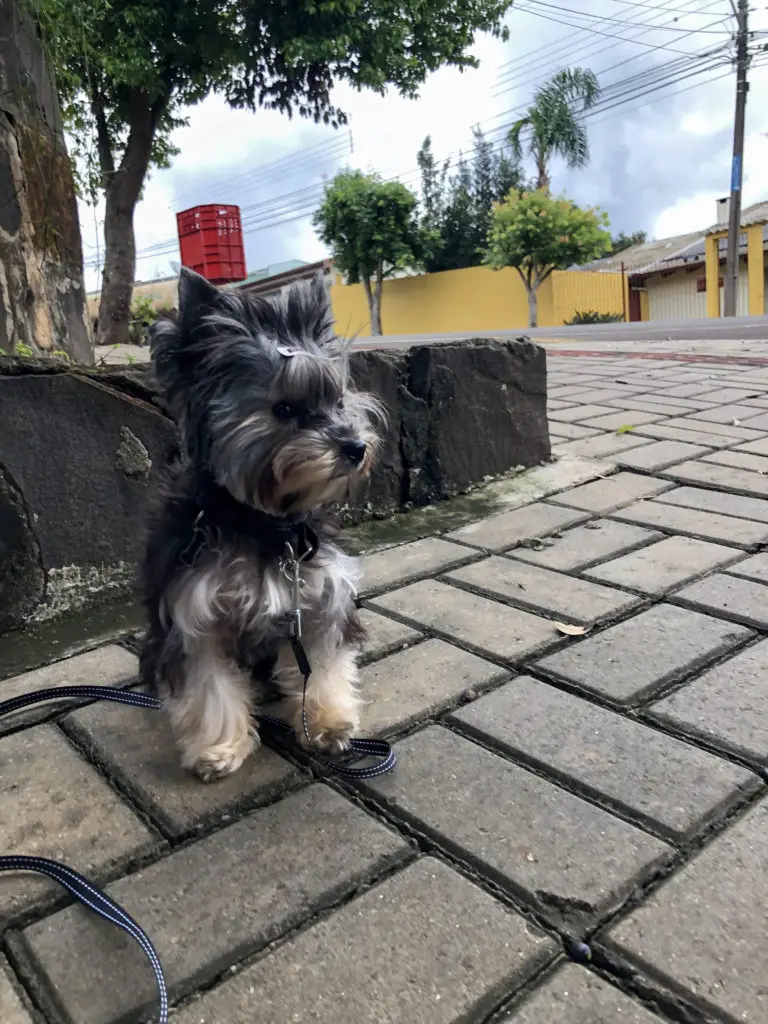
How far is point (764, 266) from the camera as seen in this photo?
32.3 m

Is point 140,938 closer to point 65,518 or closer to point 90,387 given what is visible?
point 65,518

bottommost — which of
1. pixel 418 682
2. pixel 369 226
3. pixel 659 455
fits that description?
pixel 418 682

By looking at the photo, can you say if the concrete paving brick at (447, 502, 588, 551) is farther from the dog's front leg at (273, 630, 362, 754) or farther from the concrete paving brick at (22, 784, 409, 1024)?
the concrete paving brick at (22, 784, 409, 1024)

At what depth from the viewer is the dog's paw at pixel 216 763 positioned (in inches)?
88.4

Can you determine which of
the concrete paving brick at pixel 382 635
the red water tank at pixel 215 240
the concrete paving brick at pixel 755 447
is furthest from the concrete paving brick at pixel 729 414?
the red water tank at pixel 215 240

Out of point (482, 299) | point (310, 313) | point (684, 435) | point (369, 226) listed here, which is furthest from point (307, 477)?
point (482, 299)

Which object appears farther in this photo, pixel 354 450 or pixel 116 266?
pixel 116 266

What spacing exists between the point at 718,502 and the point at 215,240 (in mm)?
18318

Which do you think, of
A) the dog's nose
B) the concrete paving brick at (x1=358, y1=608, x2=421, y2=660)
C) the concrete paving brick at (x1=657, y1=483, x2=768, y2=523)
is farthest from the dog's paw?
the concrete paving brick at (x1=657, y1=483, x2=768, y2=523)

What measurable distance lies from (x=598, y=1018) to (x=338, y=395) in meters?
1.53

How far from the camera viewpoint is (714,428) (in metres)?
5.86

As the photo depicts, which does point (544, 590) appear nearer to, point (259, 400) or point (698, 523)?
point (698, 523)

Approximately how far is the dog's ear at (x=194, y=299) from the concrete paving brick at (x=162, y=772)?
1.20m

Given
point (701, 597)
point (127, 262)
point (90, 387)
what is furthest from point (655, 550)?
point (127, 262)
